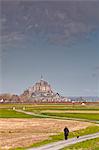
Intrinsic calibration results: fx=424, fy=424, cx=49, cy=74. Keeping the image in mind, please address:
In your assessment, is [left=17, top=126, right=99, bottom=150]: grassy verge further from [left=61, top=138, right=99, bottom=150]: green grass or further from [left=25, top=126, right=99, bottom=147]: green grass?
[left=61, top=138, right=99, bottom=150]: green grass

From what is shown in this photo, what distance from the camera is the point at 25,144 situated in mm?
51250

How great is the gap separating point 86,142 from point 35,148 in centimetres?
839

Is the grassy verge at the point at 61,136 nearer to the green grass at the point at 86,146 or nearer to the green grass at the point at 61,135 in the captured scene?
the green grass at the point at 61,135

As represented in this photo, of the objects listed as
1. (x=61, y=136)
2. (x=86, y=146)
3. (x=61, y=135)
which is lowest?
(x=86, y=146)

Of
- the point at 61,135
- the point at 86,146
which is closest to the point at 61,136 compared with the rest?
the point at 61,135

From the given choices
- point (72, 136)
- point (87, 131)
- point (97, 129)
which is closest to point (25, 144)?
point (72, 136)

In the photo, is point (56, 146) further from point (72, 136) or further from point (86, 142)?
point (72, 136)

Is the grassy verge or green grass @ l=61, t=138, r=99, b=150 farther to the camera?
the grassy verge

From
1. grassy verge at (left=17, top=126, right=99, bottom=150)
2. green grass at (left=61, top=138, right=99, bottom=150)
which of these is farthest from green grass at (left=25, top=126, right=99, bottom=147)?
green grass at (left=61, top=138, right=99, bottom=150)

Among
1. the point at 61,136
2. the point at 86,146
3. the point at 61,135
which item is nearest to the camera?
the point at 86,146

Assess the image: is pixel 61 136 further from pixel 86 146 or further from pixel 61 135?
pixel 86 146

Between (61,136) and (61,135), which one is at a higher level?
(61,135)

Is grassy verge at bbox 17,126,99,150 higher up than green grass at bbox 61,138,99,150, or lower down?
higher up

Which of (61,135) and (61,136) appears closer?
(61,136)
